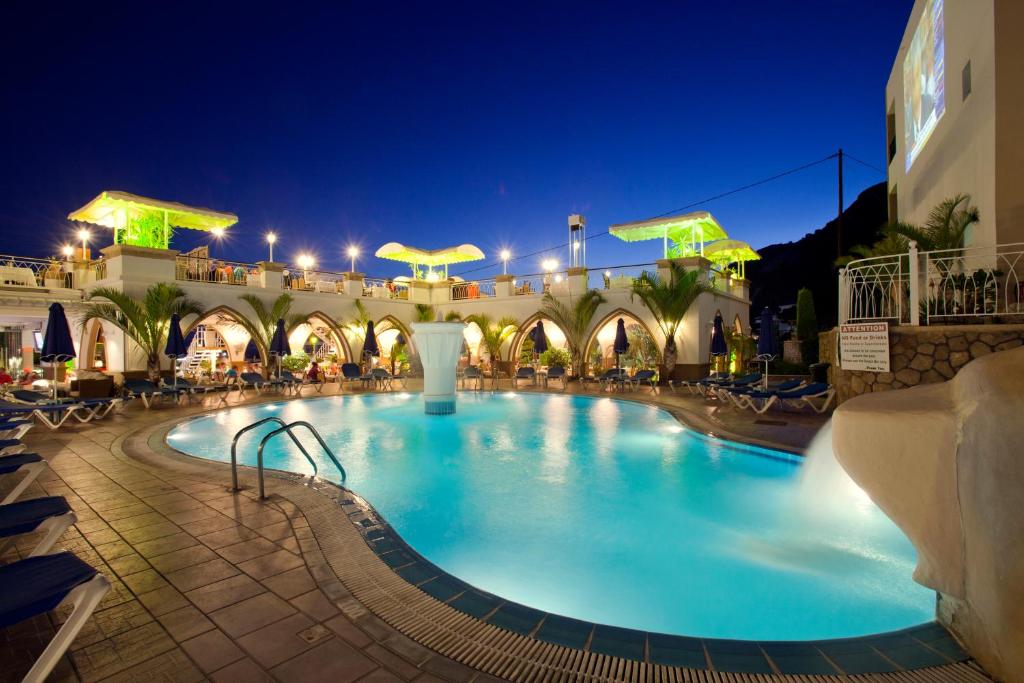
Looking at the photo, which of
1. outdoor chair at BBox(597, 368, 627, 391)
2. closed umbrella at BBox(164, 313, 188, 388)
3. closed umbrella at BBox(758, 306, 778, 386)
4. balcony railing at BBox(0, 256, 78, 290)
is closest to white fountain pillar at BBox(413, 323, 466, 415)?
outdoor chair at BBox(597, 368, 627, 391)

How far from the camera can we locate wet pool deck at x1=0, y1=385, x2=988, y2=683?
227 cm

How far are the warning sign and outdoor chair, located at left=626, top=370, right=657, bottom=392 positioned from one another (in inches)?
295

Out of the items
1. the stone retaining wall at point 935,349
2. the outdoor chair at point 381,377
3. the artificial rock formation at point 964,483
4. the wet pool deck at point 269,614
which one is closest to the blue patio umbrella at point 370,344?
the outdoor chair at point 381,377

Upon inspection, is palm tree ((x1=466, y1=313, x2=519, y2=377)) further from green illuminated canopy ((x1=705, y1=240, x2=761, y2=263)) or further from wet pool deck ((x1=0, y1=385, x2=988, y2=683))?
wet pool deck ((x1=0, y1=385, x2=988, y2=683))

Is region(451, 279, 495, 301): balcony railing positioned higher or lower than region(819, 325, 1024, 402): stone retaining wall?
higher

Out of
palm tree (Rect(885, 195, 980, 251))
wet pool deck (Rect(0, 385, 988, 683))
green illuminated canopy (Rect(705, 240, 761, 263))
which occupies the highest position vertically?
green illuminated canopy (Rect(705, 240, 761, 263))

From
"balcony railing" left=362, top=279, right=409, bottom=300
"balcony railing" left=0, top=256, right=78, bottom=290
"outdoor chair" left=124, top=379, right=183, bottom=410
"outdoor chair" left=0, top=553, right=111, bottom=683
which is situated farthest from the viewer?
"balcony railing" left=362, top=279, right=409, bottom=300

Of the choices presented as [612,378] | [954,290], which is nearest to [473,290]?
[612,378]

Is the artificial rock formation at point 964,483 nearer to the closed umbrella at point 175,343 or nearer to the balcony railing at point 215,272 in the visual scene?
the closed umbrella at point 175,343

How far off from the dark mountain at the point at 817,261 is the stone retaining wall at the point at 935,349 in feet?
123

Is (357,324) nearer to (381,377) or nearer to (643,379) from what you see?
(381,377)

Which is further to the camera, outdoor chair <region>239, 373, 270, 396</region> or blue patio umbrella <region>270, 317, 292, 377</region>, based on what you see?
blue patio umbrella <region>270, 317, 292, 377</region>

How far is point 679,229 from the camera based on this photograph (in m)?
19.5

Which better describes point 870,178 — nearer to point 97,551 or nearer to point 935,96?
point 935,96
